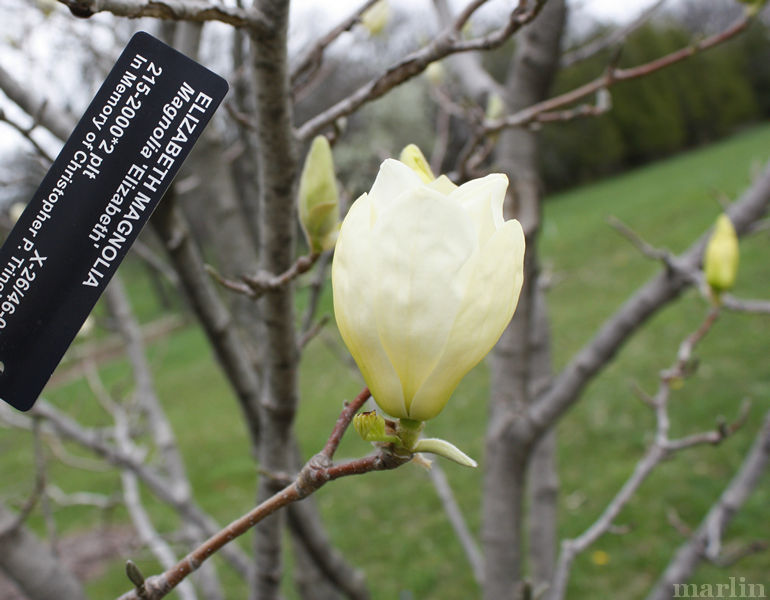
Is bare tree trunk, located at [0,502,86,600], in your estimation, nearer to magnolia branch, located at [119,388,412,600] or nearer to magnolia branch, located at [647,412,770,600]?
magnolia branch, located at [119,388,412,600]

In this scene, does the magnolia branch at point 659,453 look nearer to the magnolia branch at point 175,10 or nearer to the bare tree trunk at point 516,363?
the bare tree trunk at point 516,363

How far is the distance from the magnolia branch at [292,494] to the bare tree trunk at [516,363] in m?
1.05

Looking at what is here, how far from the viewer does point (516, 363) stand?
1623 mm

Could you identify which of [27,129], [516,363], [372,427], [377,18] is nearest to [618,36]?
[377,18]

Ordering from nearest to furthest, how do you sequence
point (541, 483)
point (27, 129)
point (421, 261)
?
point (421, 261) → point (27, 129) → point (541, 483)

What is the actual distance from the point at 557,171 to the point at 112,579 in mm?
16946

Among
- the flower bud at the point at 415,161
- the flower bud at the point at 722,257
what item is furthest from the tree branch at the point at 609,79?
the flower bud at the point at 415,161

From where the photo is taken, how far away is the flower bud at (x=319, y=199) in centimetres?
83

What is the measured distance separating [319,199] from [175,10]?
298mm

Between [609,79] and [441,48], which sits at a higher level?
[609,79]

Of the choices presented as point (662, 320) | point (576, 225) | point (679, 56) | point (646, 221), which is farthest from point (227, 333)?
point (576, 225)

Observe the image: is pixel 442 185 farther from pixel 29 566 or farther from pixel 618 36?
pixel 618 36

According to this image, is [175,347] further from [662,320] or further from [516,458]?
[516,458]

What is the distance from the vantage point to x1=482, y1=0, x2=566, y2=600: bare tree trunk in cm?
157
